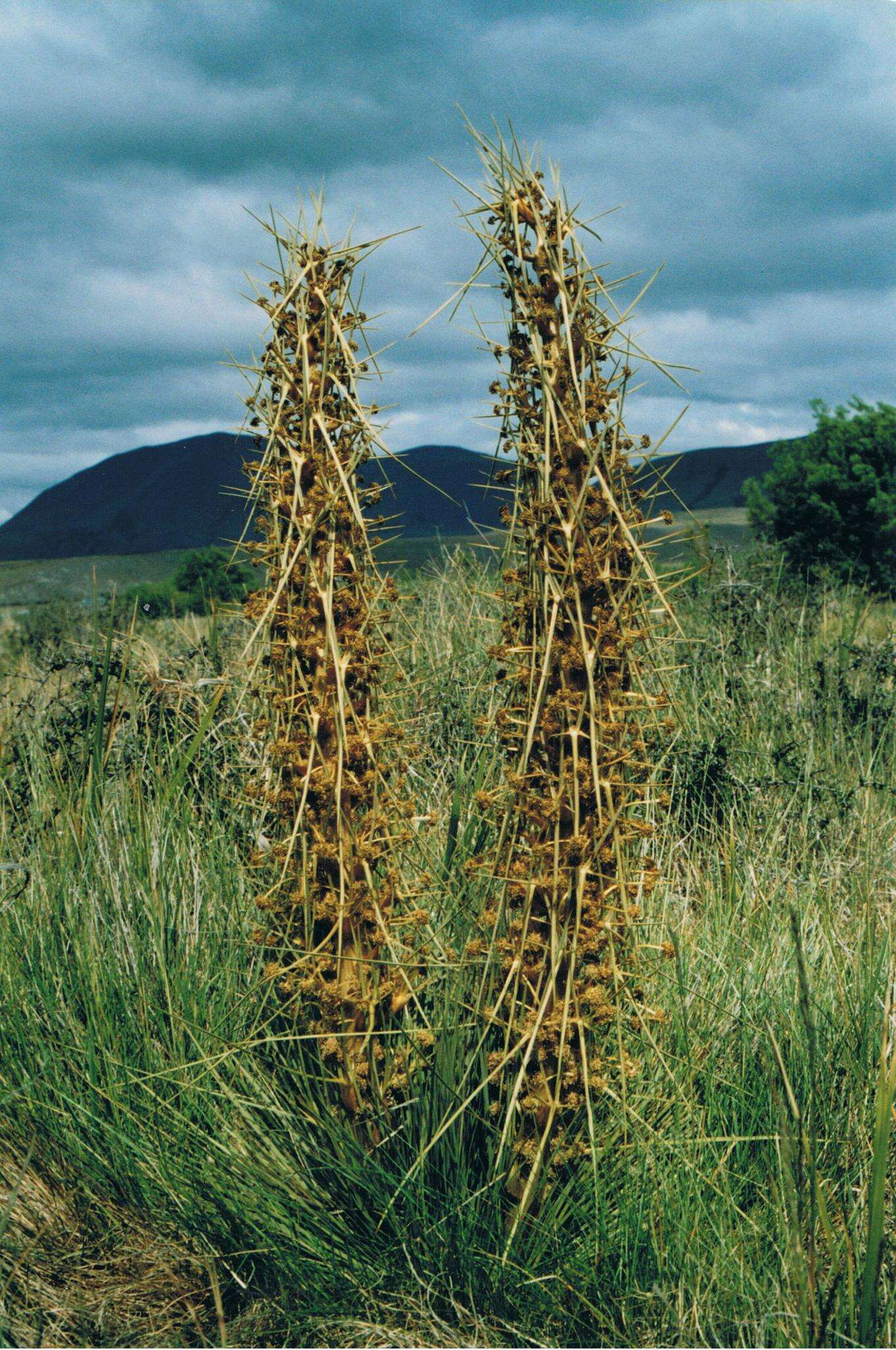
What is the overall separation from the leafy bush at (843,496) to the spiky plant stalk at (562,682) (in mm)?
12324

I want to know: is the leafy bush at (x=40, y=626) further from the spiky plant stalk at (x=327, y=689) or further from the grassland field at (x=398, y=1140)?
the spiky plant stalk at (x=327, y=689)

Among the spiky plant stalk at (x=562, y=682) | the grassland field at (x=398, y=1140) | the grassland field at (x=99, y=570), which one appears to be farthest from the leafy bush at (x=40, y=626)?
the grassland field at (x=99, y=570)

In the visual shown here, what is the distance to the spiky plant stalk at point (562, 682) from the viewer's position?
1.92 metres

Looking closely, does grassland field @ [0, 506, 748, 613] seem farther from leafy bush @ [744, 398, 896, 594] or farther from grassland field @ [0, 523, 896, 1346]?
grassland field @ [0, 523, 896, 1346]

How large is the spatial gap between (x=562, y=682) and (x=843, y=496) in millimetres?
13683

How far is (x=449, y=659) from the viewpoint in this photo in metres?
5.89

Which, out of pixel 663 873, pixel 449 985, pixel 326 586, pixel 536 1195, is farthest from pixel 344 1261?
pixel 663 873

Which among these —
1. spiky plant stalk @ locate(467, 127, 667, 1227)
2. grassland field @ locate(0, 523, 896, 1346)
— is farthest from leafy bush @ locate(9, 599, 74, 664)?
spiky plant stalk @ locate(467, 127, 667, 1227)

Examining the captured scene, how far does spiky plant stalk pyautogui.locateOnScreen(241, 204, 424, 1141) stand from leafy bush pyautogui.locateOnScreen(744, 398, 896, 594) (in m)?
12.3

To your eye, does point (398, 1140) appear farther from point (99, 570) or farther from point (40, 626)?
point (99, 570)

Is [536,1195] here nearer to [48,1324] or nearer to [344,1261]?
[344,1261]

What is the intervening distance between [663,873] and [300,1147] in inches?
76.6

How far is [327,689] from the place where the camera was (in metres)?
2.14

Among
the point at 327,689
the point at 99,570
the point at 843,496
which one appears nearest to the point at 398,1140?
the point at 327,689
